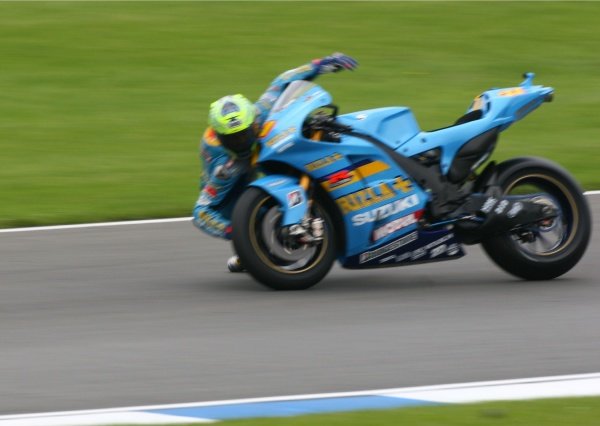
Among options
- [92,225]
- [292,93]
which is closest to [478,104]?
[292,93]

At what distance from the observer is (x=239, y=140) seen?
837 cm

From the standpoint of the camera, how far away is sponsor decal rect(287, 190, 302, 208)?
8219mm

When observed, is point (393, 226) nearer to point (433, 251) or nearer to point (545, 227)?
point (433, 251)

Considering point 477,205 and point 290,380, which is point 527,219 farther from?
point 290,380

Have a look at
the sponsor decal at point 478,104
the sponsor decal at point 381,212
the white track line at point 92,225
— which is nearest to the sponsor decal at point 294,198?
the sponsor decal at point 381,212

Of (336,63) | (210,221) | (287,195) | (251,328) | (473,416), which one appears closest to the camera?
(473,416)

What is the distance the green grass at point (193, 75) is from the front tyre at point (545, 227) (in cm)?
325

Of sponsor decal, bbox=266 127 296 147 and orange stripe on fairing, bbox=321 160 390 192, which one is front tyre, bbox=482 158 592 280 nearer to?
orange stripe on fairing, bbox=321 160 390 192

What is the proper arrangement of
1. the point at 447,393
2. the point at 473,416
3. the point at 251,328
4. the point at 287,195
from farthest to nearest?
1. the point at 287,195
2. the point at 251,328
3. the point at 447,393
4. the point at 473,416

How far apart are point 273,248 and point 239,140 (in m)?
0.69

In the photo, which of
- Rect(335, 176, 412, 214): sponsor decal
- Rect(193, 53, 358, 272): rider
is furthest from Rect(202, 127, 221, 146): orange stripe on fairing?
Rect(335, 176, 412, 214): sponsor decal

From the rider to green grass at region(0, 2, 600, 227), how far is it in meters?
2.40

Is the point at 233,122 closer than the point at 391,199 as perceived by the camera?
Yes

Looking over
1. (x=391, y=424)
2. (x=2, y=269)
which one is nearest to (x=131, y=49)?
(x=2, y=269)
